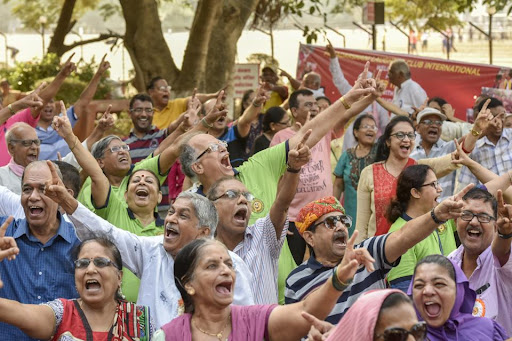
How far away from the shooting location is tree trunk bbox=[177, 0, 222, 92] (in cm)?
1480

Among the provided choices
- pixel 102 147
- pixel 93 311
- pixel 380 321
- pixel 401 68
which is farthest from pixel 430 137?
pixel 380 321

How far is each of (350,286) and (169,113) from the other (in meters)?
6.50

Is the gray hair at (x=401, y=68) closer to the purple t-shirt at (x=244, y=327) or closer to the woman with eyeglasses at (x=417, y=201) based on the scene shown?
the woman with eyeglasses at (x=417, y=201)

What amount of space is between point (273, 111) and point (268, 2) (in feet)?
25.5

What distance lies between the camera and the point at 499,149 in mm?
9516

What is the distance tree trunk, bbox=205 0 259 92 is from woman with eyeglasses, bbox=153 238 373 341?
10759 mm

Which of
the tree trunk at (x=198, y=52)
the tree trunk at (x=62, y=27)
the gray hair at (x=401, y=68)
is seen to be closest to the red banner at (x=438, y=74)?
the tree trunk at (x=198, y=52)

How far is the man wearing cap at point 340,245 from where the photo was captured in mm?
5352

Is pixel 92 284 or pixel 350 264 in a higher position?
pixel 350 264

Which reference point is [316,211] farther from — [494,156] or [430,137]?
[494,156]

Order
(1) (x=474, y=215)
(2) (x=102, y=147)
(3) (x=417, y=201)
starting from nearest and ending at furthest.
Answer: (1) (x=474, y=215) < (3) (x=417, y=201) < (2) (x=102, y=147)

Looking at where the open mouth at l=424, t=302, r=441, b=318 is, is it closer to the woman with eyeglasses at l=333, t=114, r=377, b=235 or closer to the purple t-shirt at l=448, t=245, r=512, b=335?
the purple t-shirt at l=448, t=245, r=512, b=335

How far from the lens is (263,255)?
19.9 ft

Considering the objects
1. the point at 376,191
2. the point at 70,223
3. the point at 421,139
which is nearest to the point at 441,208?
the point at 70,223
